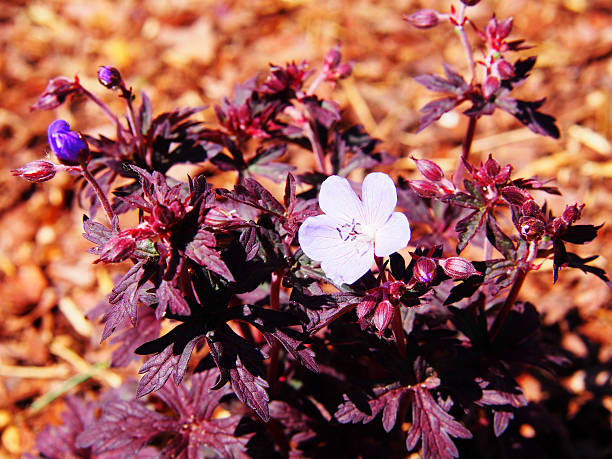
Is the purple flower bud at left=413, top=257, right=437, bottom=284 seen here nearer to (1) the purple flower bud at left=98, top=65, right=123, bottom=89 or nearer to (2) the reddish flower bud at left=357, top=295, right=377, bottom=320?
(2) the reddish flower bud at left=357, top=295, right=377, bottom=320

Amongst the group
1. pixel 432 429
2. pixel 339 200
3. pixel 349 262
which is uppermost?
pixel 339 200

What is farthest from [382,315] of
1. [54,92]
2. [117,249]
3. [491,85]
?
[54,92]

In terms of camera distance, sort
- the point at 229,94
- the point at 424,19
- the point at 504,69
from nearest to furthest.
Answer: the point at 504,69
the point at 424,19
the point at 229,94

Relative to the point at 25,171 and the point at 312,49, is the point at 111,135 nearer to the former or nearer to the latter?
the point at 312,49

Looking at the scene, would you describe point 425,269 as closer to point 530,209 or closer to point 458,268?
point 458,268

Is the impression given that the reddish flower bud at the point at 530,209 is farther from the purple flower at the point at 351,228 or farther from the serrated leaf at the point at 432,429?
the serrated leaf at the point at 432,429

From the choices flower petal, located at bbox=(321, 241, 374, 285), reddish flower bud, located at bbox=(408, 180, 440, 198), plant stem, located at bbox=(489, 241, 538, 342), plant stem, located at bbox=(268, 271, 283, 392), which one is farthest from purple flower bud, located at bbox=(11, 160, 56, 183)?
plant stem, located at bbox=(489, 241, 538, 342)
